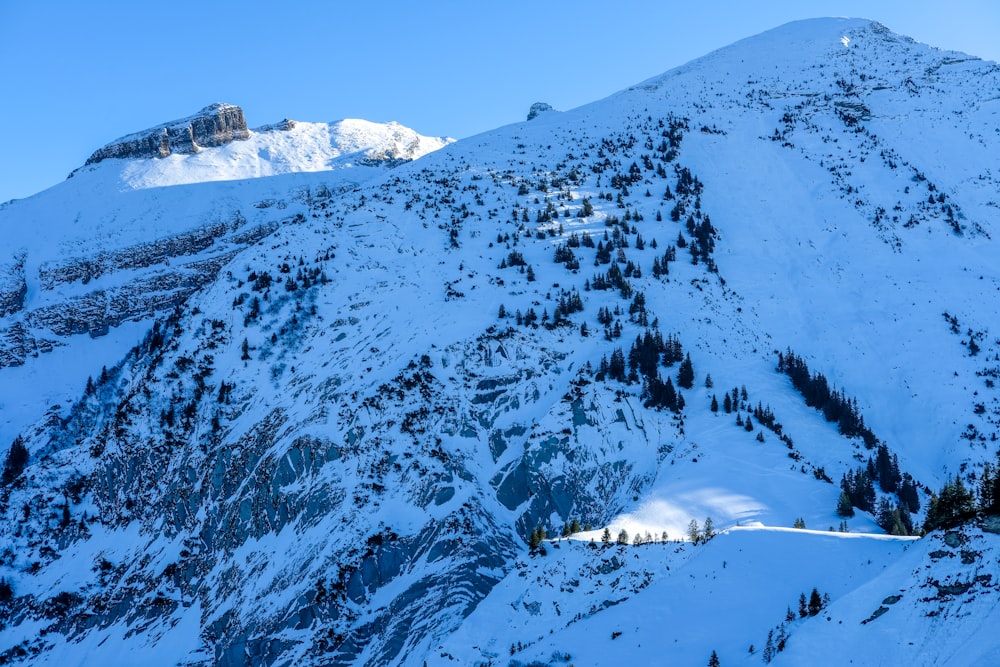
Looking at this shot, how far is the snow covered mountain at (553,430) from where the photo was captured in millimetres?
34938

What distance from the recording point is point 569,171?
103625 millimetres

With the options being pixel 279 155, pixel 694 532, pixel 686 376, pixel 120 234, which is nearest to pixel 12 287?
pixel 120 234

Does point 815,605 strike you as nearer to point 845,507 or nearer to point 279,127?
point 845,507

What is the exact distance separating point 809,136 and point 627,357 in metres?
66.4

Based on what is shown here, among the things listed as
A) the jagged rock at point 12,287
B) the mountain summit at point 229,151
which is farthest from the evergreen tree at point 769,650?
the mountain summit at point 229,151

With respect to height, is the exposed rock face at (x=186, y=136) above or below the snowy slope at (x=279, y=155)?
above

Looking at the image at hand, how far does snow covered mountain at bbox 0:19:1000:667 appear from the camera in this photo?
34938 millimetres

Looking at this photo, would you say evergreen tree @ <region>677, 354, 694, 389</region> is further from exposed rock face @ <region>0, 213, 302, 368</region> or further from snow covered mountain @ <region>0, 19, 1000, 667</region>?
exposed rock face @ <region>0, 213, 302, 368</region>

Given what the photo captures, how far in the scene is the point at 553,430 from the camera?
53.5m

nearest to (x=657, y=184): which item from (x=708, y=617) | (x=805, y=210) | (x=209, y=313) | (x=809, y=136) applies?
(x=805, y=210)

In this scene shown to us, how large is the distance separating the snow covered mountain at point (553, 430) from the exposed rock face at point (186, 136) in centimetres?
4846

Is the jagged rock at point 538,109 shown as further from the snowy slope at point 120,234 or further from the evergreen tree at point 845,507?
the evergreen tree at point 845,507

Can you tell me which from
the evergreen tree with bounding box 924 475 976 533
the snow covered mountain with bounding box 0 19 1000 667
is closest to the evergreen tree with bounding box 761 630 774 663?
the snow covered mountain with bounding box 0 19 1000 667

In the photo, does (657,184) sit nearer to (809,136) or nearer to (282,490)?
(809,136)
